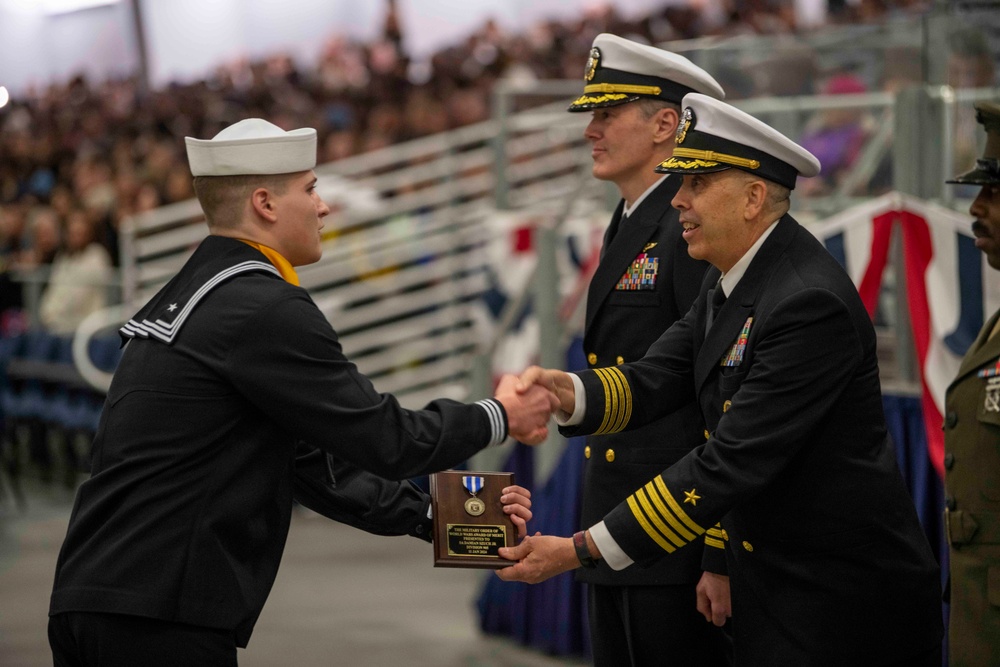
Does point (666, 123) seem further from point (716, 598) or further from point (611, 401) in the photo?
point (716, 598)

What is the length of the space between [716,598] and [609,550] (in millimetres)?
399

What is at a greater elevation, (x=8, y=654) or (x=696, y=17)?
(x=696, y=17)

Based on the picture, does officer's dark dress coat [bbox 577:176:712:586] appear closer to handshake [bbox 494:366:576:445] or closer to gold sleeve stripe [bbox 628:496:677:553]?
handshake [bbox 494:366:576:445]

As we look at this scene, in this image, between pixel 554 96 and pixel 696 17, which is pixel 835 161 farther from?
pixel 696 17

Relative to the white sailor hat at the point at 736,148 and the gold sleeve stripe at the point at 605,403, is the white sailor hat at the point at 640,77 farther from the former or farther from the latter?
the gold sleeve stripe at the point at 605,403

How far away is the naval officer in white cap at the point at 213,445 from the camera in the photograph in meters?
2.39

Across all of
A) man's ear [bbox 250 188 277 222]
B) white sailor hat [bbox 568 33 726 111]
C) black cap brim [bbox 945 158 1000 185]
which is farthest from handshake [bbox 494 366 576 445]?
black cap brim [bbox 945 158 1000 185]

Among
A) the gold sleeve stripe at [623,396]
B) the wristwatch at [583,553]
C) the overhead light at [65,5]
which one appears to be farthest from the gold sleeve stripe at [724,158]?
the overhead light at [65,5]

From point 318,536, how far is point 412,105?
4277 millimetres

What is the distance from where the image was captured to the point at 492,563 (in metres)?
2.88

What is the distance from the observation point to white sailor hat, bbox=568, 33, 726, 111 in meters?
3.26

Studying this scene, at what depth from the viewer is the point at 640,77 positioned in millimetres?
3277

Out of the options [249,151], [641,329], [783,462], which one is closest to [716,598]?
[783,462]

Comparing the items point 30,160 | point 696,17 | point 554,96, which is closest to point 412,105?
point 554,96
